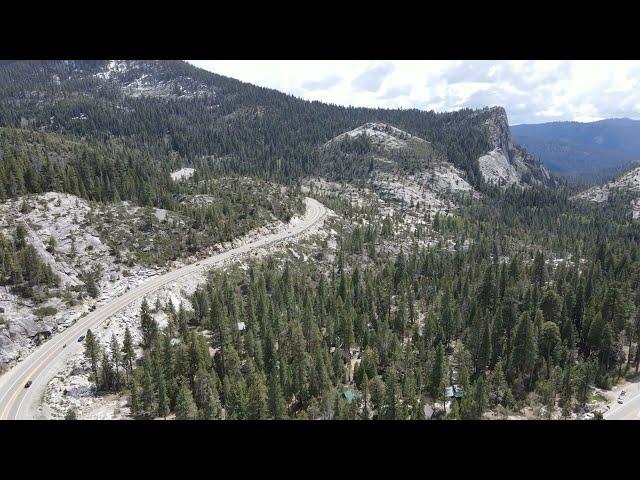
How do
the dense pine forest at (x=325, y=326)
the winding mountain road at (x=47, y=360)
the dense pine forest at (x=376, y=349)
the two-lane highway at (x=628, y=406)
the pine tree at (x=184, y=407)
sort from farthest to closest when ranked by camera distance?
1. the dense pine forest at (x=325, y=326)
2. the dense pine forest at (x=376, y=349)
3. the two-lane highway at (x=628, y=406)
4. the winding mountain road at (x=47, y=360)
5. the pine tree at (x=184, y=407)

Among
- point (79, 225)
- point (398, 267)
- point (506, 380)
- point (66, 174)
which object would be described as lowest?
point (506, 380)

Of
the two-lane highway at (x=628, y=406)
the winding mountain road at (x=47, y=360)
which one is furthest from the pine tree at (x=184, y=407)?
the two-lane highway at (x=628, y=406)

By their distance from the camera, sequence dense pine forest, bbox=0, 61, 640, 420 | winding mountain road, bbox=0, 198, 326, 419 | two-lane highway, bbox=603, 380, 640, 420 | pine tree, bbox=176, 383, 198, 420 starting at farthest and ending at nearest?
dense pine forest, bbox=0, 61, 640, 420
two-lane highway, bbox=603, 380, 640, 420
winding mountain road, bbox=0, 198, 326, 419
pine tree, bbox=176, 383, 198, 420

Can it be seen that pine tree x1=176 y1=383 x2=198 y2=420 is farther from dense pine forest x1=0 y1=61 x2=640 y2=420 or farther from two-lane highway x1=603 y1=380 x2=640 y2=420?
two-lane highway x1=603 y1=380 x2=640 y2=420

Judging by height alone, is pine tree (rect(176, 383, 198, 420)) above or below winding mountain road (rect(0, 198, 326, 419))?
below

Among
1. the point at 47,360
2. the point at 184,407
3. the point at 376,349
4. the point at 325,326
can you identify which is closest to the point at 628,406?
the point at 376,349

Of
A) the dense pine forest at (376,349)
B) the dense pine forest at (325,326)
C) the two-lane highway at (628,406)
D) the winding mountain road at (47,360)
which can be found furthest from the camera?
the dense pine forest at (325,326)

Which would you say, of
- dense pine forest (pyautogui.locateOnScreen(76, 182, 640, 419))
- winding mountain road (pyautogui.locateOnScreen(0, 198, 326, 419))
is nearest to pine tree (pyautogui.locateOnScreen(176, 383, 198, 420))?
dense pine forest (pyautogui.locateOnScreen(76, 182, 640, 419))

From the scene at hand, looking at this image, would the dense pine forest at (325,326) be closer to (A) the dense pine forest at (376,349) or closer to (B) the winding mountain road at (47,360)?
(A) the dense pine forest at (376,349)
